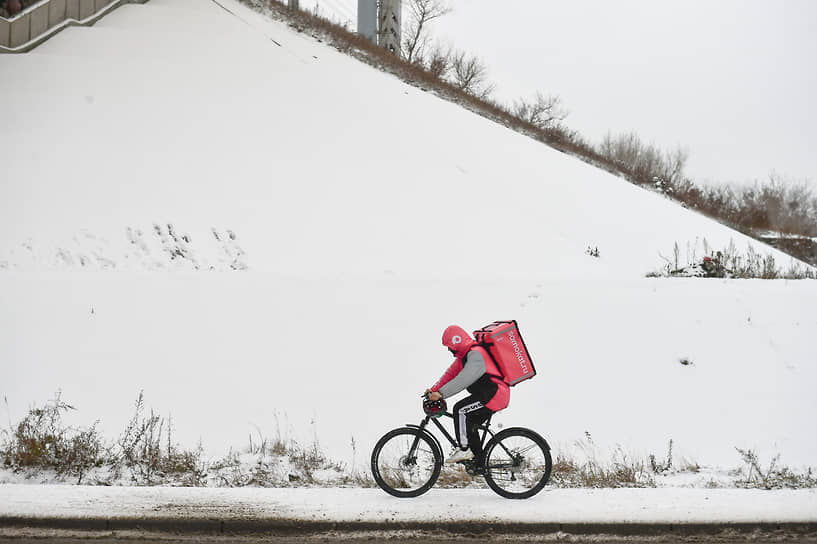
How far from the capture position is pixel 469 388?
15.8 ft

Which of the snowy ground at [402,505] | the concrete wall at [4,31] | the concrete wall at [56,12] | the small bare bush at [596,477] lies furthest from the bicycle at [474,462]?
the concrete wall at [56,12]

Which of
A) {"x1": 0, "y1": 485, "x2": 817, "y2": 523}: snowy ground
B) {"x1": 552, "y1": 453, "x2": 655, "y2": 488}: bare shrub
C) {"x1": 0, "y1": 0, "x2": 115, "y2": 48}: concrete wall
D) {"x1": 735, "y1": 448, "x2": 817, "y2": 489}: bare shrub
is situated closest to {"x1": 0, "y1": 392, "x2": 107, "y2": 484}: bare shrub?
{"x1": 0, "y1": 485, "x2": 817, "y2": 523}: snowy ground

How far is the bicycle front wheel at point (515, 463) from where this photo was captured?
16.1ft

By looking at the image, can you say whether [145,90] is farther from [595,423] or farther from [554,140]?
[554,140]

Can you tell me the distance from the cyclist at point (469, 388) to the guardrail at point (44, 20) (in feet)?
50.9

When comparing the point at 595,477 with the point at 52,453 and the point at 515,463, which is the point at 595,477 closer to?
the point at 515,463

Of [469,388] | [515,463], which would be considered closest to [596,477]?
[515,463]

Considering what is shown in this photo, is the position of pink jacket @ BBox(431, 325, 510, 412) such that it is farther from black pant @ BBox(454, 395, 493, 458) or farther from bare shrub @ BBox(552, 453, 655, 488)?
bare shrub @ BBox(552, 453, 655, 488)

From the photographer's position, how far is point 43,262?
964cm

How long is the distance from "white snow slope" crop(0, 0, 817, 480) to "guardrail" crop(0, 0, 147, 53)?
488mm

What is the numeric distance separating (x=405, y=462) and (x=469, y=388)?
768mm

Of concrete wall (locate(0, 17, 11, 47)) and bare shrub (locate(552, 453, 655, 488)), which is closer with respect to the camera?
bare shrub (locate(552, 453, 655, 488))

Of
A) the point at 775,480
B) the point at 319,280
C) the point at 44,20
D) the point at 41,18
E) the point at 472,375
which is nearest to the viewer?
the point at 472,375

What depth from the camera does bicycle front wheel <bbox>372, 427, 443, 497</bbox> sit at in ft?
16.1
